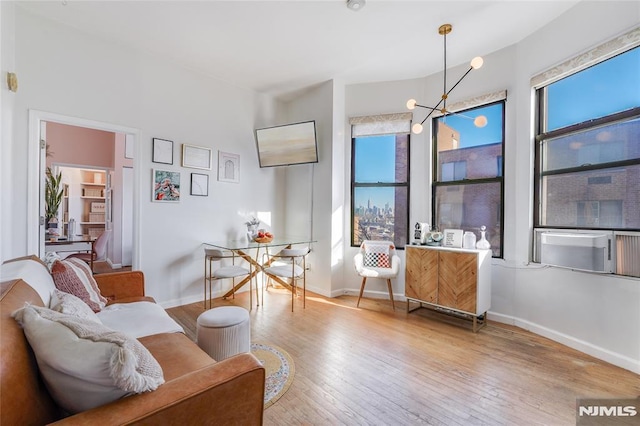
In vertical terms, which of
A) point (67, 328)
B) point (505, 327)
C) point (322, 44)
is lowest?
point (505, 327)

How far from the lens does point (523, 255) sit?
9.99 feet

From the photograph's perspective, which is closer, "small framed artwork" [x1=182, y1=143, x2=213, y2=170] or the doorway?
the doorway

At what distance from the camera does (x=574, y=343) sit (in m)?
2.56

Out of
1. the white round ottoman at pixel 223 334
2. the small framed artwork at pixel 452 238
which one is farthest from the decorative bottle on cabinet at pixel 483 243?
the white round ottoman at pixel 223 334

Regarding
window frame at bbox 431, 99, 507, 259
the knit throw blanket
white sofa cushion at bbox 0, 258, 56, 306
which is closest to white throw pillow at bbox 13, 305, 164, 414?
the knit throw blanket

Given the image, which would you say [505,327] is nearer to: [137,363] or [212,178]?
[137,363]

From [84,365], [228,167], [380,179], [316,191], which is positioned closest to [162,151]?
[228,167]

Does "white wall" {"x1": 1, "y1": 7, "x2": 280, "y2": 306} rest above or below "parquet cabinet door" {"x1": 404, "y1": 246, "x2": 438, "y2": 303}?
above

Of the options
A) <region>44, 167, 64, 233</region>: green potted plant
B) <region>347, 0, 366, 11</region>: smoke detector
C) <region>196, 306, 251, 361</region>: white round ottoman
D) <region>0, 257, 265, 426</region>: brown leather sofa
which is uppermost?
<region>347, 0, 366, 11</region>: smoke detector

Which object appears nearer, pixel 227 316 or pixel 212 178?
pixel 227 316

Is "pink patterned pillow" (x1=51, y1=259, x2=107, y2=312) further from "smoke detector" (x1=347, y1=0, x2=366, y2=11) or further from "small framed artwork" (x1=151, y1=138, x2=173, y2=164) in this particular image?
"smoke detector" (x1=347, y1=0, x2=366, y2=11)

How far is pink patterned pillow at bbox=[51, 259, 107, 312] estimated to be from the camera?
5.91ft

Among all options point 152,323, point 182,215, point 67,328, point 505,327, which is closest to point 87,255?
point 182,215

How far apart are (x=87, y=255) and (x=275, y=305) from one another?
355 centimetres
